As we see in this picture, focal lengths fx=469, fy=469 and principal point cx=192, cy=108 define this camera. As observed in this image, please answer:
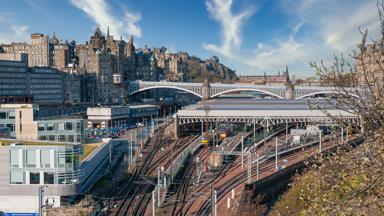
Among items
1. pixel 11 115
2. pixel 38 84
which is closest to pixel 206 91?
pixel 38 84

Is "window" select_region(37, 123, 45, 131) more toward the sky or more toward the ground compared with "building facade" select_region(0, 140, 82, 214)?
more toward the sky

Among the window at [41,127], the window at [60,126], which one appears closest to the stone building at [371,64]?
the window at [60,126]

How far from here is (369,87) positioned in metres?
5.78

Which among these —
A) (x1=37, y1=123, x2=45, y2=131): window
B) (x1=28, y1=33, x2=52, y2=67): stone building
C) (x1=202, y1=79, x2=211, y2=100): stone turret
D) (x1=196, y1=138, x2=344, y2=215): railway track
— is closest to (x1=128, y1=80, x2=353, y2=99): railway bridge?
(x1=202, y1=79, x2=211, y2=100): stone turret

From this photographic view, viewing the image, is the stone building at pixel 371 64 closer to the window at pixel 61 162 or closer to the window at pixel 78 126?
the window at pixel 61 162

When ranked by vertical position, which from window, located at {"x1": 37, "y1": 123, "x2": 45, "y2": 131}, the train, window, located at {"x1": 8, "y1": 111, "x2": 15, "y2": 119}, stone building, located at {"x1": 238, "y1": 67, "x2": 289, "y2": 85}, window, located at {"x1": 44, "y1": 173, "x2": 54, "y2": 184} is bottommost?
window, located at {"x1": 44, "y1": 173, "x2": 54, "y2": 184}

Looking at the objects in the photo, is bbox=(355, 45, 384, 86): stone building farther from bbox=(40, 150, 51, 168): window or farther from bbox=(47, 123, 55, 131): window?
bbox=(47, 123, 55, 131): window

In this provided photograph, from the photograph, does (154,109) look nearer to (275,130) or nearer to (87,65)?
(87,65)

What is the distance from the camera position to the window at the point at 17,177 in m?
20.8

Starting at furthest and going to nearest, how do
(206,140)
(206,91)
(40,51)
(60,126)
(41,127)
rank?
(40,51) → (206,91) → (206,140) → (41,127) → (60,126)

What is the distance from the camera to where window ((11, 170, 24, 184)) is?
20781mm

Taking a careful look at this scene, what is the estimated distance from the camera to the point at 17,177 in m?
20.8

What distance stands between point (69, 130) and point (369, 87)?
82.1 ft

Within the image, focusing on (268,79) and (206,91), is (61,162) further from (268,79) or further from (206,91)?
(268,79)
